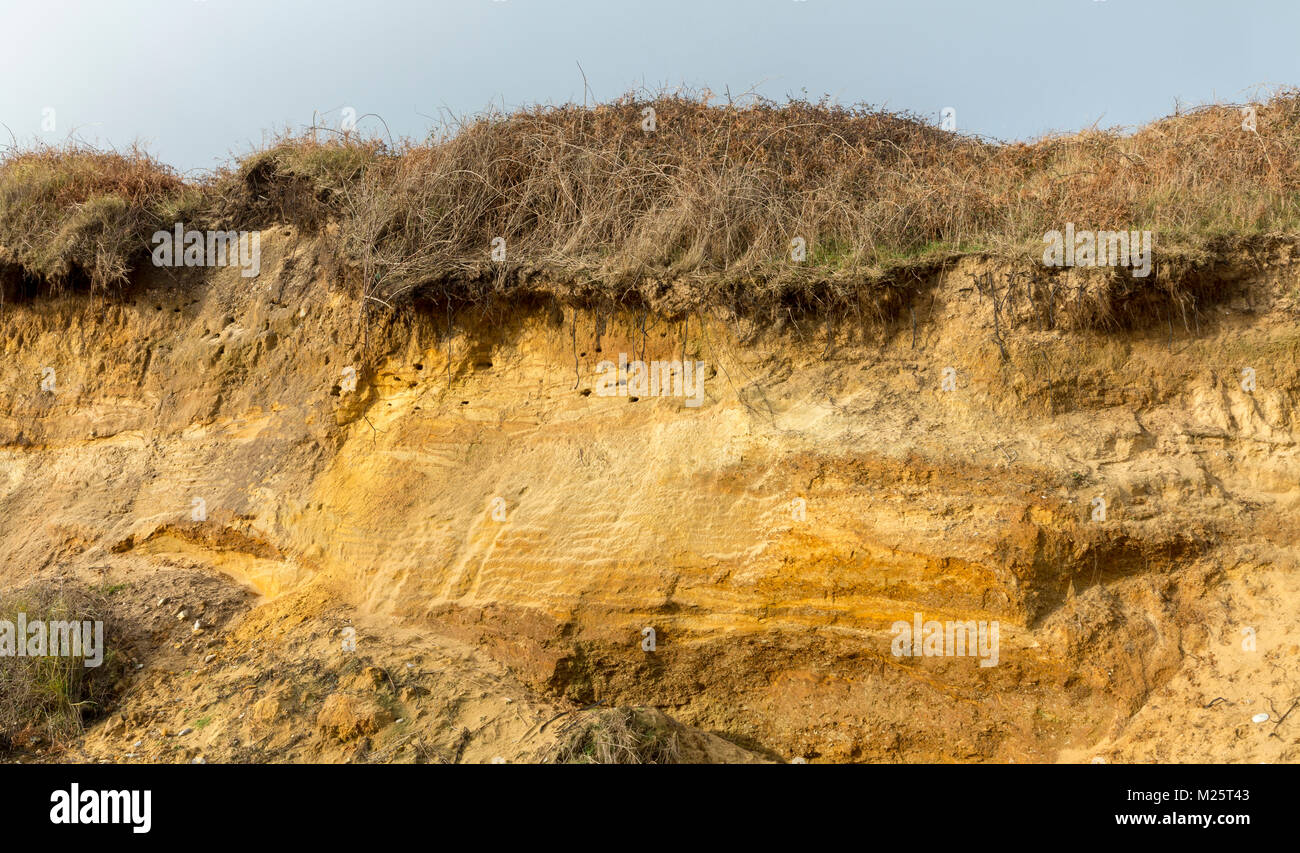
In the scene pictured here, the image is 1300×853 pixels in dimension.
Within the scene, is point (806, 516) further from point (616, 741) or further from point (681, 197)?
point (681, 197)

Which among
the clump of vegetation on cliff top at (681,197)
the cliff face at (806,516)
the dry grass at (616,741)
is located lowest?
the dry grass at (616,741)

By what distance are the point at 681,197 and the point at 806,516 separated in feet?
11.0

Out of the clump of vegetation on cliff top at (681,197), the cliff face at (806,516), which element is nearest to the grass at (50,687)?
the cliff face at (806,516)

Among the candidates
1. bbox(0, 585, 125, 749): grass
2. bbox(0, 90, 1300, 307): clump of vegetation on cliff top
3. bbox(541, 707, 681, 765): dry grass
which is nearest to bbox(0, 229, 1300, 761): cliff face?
bbox(0, 90, 1300, 307): clump of vegetation on cliff top

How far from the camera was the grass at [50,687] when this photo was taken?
21.8 ft

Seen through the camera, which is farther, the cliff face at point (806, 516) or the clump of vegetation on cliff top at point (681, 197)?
the clump of vegetation on cliff top at point (681, 197)

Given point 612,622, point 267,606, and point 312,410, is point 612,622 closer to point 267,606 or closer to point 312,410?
point 267,606

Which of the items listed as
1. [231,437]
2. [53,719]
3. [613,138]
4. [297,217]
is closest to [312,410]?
[231,437]

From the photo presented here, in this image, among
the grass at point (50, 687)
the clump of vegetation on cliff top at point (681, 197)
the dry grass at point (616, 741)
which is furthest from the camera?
the clump of vegetation on cliff top at point (681, 197)

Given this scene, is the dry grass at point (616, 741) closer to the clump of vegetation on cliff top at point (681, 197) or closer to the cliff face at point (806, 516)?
the cliff face at point (806, 516)

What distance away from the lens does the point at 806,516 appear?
22.1 feet

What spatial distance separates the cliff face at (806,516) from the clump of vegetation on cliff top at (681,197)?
422 millimetres

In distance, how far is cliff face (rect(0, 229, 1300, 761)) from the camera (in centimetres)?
635

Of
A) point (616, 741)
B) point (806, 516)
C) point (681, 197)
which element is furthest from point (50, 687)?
point (681, 197)
